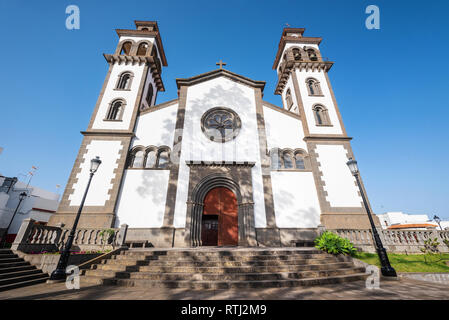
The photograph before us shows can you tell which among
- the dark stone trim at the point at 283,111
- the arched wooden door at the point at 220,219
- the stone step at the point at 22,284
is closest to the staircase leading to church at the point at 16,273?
the stone step at the point at 22,284

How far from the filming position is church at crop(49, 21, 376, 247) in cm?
1146

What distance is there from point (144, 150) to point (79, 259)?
757 cm

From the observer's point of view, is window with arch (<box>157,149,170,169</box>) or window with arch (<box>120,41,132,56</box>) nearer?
window with arch (<box>157,149,170,169</box>)

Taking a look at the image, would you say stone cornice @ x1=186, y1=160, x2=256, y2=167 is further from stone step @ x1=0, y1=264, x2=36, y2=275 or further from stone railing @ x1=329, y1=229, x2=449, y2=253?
stone step @ x1=0, y1=264, x2=36, y2=275

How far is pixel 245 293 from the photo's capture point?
493cm

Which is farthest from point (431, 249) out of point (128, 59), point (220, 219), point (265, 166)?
point (128, 59)

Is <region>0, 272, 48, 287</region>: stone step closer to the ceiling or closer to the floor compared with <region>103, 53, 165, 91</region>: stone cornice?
closer to the floor

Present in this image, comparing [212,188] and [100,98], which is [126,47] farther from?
[212,188]

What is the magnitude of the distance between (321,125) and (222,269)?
13614 millimetres

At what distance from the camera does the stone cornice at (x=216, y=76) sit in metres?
15.9

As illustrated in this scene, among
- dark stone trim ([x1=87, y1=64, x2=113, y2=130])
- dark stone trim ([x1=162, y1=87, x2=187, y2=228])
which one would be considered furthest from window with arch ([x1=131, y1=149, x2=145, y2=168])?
dark stone trim ([x1=87, y1=64, x2=113, y2=130])

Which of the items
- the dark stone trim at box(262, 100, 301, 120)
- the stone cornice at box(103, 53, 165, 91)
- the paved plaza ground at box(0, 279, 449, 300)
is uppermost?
the stone cornice at box(103, 53, 165, 91)

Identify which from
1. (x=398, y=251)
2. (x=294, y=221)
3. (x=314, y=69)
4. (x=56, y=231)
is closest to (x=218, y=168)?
(x=294, y=221)

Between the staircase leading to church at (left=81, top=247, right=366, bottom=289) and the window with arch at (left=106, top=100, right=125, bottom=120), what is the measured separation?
35.5 feet
